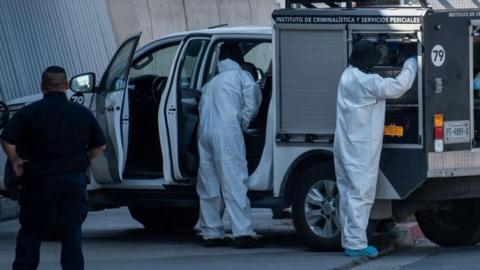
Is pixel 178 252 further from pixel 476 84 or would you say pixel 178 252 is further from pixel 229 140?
pixel 476 84

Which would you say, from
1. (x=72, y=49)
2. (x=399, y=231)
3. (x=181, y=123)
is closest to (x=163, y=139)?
(x=181, y=123)

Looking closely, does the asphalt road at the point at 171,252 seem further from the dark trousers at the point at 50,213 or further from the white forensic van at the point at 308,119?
the dark trousers at the point at 50,213

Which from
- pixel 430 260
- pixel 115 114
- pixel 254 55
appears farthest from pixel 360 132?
pixel 115 114

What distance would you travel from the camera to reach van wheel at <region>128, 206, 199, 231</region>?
533 inches

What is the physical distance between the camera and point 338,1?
11.5 meters

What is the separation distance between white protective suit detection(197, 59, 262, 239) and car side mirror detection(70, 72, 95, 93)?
4.01 ft

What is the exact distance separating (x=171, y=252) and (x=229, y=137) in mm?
1225

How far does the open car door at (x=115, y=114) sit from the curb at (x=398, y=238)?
264 centimetres

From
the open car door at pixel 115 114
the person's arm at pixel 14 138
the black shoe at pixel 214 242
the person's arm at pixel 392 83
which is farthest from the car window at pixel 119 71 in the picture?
the person's arm at pixel 14 138

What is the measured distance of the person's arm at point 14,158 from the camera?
858cm

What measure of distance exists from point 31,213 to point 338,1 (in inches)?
164

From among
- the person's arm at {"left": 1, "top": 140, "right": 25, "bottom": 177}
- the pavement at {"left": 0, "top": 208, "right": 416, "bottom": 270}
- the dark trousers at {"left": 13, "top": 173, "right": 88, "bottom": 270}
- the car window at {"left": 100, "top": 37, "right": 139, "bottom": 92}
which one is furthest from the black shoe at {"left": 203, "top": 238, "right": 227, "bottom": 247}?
the person's arm at {"left": 1, "top": 140, "right": 25, "bottom": 177}

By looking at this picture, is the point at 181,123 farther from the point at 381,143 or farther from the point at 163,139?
the point at 381,143

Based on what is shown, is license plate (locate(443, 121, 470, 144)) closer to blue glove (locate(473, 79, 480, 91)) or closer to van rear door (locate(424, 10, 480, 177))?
van rear door (locate(424, 10, 480, 177))
